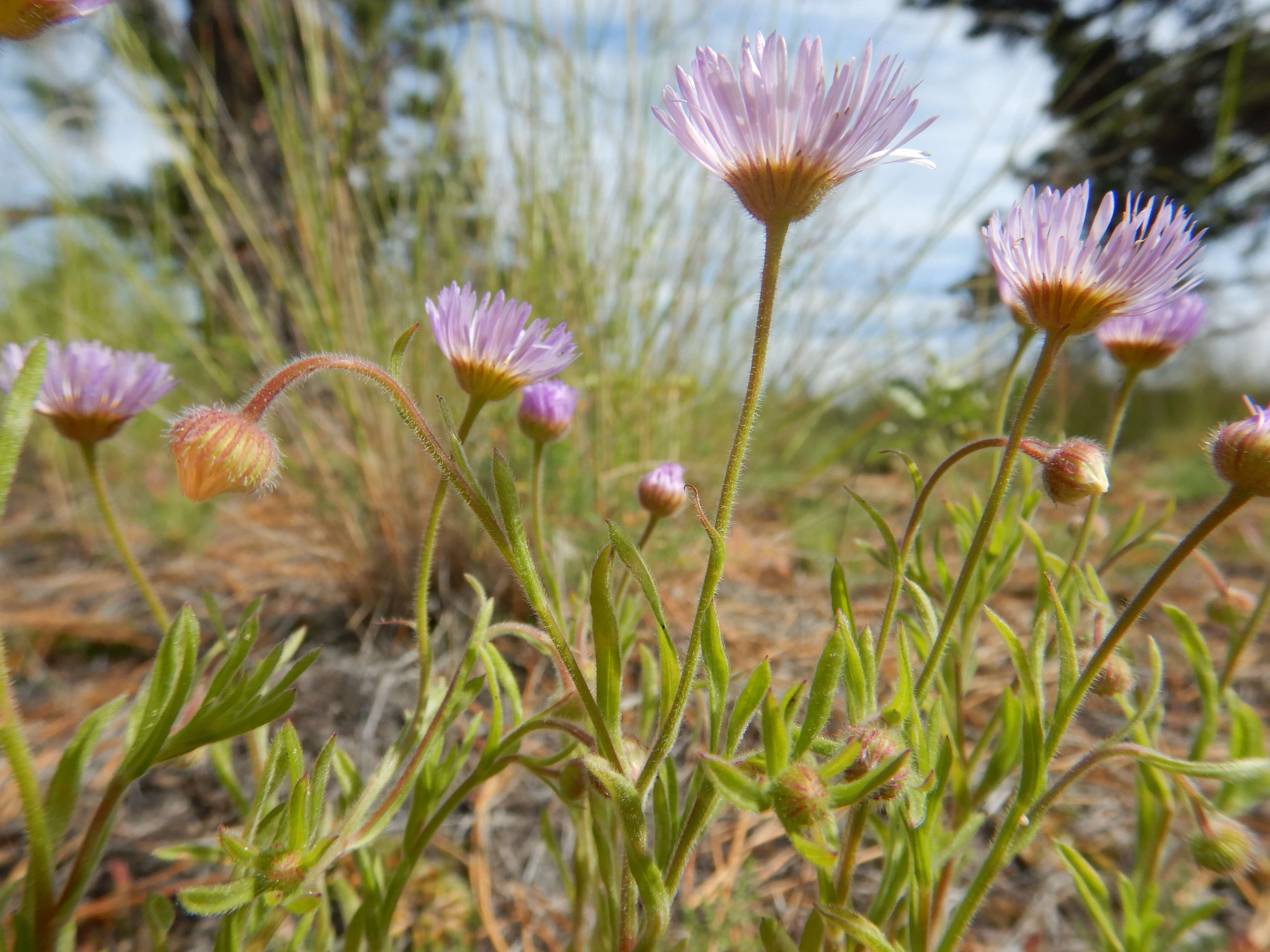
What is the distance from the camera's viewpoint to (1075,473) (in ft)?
1.88

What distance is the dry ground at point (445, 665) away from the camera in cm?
111

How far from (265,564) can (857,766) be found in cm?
190

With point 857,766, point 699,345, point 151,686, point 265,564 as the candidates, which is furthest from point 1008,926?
point 265,564

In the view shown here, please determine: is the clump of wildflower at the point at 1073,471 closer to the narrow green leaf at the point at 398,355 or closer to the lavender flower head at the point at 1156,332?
the lavender flower head at the point at 1156,332

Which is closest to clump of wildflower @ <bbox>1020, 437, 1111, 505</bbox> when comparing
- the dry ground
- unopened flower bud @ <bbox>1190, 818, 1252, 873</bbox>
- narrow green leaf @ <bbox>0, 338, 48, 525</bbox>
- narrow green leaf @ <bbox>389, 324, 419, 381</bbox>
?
unopened flower bud @ <bbox>1190, 818, 1252, 873</bbox>

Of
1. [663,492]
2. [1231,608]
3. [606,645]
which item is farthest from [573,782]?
[1231,608]

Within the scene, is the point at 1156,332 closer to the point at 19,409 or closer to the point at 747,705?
the point at 747,705

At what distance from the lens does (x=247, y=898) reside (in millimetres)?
555

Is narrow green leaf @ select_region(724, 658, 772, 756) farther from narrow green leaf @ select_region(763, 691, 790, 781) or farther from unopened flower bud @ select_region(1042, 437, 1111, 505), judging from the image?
unopened flower bud @ select_region(1042, 437, 1111, 505)

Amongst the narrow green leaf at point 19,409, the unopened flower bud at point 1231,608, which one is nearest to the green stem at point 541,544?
the narrow green leaf at point 19,409

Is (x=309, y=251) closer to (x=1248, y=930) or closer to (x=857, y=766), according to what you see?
(x=857, y=766)

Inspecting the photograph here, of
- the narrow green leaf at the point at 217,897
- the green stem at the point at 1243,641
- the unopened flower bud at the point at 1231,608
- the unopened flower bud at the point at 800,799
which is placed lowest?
the narrow green leaf at the point at 217,897

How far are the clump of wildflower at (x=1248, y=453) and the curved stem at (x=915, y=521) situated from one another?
0.15m

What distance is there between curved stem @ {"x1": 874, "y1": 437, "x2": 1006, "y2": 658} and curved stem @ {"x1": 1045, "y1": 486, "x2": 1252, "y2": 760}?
14 centimetres
